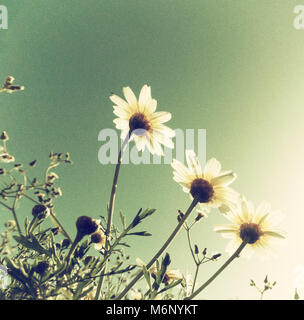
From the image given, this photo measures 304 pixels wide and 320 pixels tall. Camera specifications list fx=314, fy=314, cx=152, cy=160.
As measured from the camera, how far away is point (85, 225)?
1440mm

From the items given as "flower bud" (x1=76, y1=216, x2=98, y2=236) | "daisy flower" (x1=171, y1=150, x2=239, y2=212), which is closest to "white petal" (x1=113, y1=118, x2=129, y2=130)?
"daisy flower" (x1=171, y1=150, x2=239, y2=212)

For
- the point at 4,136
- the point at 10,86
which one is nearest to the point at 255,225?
the point at 10,86

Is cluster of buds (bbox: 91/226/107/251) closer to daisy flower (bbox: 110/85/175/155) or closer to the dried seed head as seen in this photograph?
daisy flower (bbox: 110/85/175/155)

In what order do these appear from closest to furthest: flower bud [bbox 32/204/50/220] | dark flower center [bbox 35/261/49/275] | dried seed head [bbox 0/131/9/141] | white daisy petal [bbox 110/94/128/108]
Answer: dark flower center [bbox 35/261/49/275] → flower bud [bbox 32/204/50/220] → white daisy petal [bbox 110/94/128/108] → dried seed head [bbox 0/131/9/141]

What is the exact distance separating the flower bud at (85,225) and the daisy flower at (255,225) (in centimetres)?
78

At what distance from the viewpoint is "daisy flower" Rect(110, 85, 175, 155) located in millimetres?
1952

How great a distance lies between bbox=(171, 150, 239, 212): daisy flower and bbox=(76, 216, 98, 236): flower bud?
0.58m

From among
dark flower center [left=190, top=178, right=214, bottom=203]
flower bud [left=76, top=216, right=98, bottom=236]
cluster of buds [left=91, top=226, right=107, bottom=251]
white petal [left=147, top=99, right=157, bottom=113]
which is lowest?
flower bud [left=76, top=216, right=98, bottom=236]

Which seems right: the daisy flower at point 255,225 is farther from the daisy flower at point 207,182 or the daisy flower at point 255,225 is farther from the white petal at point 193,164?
the white petal at point 193,164

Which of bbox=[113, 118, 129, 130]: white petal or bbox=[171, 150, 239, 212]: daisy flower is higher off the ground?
bbox=[113, 118, 129, 130]: white petal

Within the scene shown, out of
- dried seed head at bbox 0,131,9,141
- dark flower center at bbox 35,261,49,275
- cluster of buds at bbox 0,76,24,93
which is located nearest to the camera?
dark flower center at bbox 35,261,49,275

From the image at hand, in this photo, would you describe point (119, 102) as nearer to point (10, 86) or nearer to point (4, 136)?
point (10, 86)

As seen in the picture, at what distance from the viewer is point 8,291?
1486 millimetres
